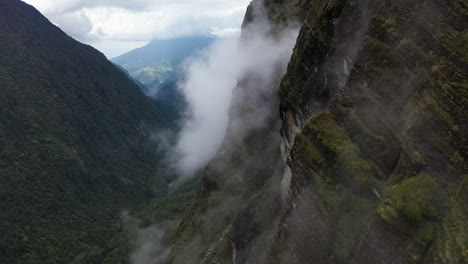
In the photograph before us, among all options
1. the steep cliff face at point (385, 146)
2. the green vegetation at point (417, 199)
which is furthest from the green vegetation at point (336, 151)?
the green vegetation at point (417, 199)

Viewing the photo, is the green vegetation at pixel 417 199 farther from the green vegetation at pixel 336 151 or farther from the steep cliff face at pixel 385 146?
the green vegetation at pixel 336 151

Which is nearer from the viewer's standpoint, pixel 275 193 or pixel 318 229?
pixel 318 229

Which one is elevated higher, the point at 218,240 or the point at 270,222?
the point at 218,240

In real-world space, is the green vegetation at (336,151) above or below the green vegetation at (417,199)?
above

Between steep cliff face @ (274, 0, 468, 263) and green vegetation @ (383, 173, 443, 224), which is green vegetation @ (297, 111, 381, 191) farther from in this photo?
green vegetation @ (383, 173, 443, 224)

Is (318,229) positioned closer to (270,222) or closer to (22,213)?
(270,222)

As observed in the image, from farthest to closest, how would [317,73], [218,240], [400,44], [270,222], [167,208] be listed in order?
1. [167,208]
2. [218,240]
3. [270,222]
4. [317,73]
5. [400,44]

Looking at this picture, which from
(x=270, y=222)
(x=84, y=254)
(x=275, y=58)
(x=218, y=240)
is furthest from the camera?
(x=84, y=254)

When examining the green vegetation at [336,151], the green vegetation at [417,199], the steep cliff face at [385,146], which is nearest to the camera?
the green vegetation at [417,199]

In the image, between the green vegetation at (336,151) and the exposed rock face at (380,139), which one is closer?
the exposed rock face at (380,139)

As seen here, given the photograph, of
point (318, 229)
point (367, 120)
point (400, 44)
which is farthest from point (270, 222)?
point (400, 44)
